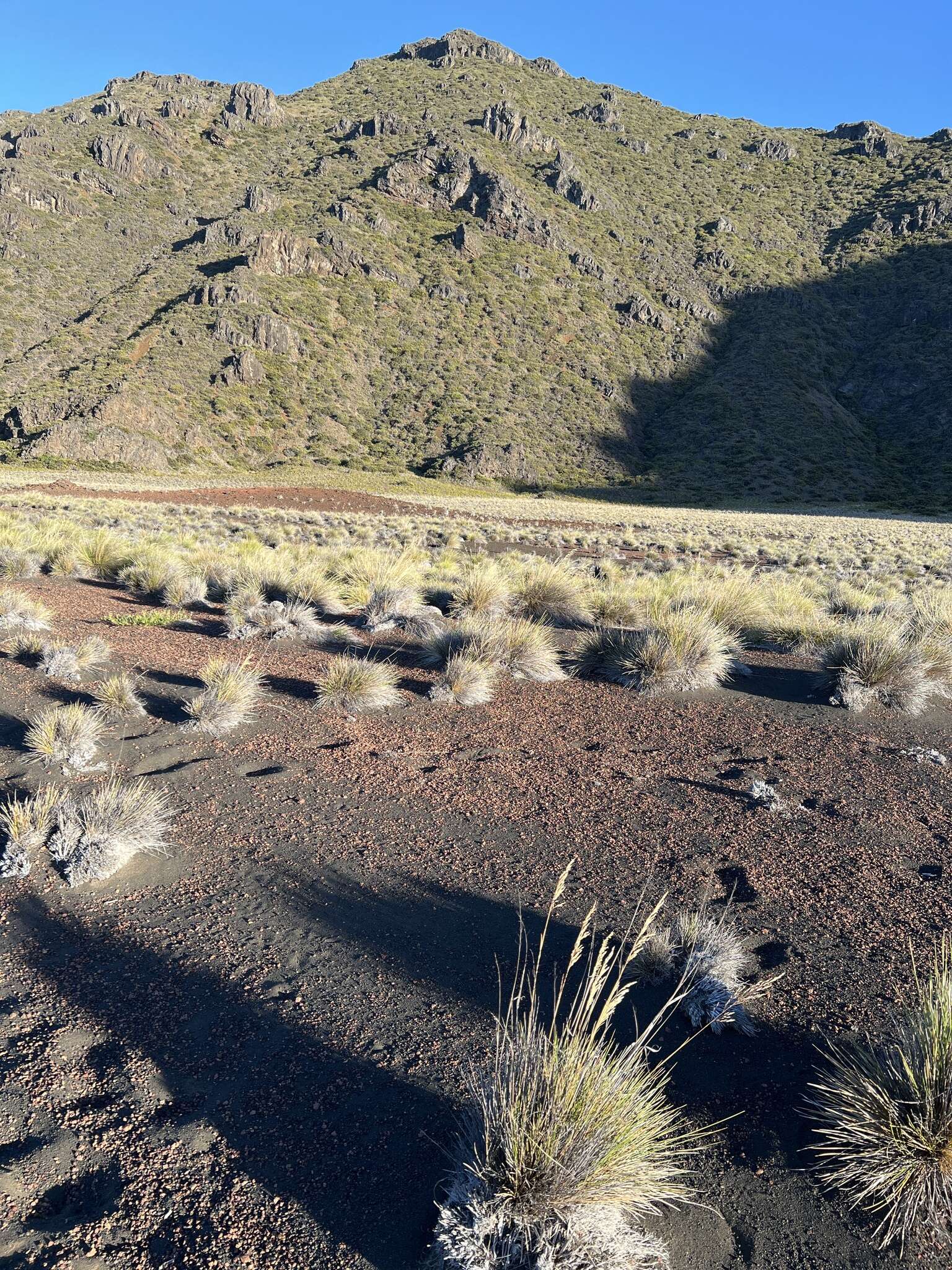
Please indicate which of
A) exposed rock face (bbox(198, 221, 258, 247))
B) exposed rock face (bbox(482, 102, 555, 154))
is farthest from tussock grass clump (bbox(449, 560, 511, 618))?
exposed rock face (bbox(482, 102, 555, 154))

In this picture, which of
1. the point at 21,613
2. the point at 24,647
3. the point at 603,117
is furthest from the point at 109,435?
the point at 603,117

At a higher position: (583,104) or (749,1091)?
(583,104)

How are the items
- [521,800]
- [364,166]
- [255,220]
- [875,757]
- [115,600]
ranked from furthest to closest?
1. [364,166]
2. [255,220]
3. [115,600]
4. [875,757]
5. [521,800]

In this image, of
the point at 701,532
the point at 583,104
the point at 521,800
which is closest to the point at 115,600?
the point at 521,800

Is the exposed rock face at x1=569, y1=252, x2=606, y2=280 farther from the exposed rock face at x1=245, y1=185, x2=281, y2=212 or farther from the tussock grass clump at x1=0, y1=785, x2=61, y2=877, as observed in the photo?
the tussock grass clump at x1=0, y1=785, x2=61, y2=877

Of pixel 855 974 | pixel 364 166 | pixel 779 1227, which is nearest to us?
pixel 779 1227

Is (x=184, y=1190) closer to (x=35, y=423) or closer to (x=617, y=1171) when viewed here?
(x=617, y=1171)
